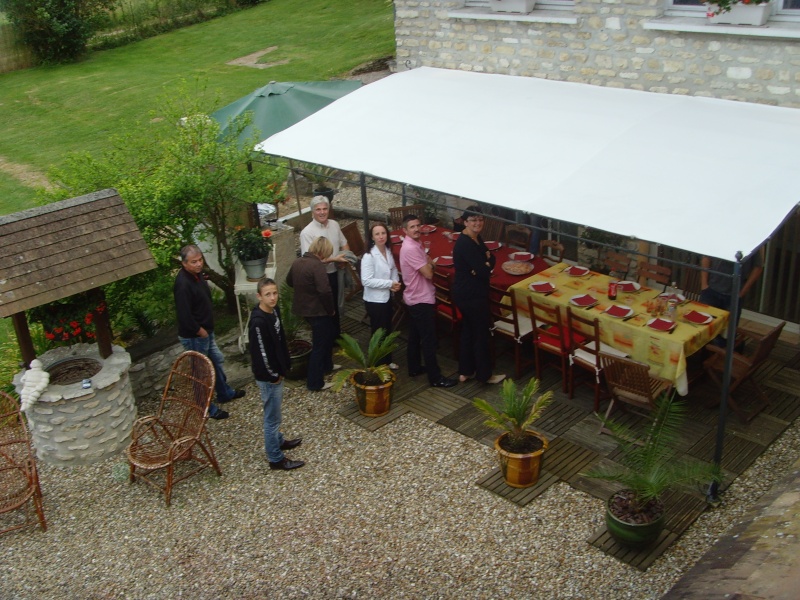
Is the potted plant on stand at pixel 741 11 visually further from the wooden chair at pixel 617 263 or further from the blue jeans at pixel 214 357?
the blue jeans at pixel 214 357

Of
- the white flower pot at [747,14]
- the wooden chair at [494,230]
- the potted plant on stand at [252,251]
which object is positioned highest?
the white flower pot at [747,14]

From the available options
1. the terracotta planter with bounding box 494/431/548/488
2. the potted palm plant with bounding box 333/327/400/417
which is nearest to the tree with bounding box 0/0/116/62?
the potted palm plant with bounding box 333/327/400/417

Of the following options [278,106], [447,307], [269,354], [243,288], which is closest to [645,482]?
[269,354]

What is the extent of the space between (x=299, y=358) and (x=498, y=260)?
2.76 m

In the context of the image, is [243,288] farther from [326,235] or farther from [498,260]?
[498,260]

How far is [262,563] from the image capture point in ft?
21.6

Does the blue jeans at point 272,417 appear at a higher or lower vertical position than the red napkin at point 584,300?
lower

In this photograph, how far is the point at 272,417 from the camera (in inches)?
294

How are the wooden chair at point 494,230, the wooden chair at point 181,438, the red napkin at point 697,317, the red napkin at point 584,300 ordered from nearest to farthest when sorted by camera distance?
the wooden chair at point 181,438 < the red napkin at point 697,317 < the red napkin at point 584,300 < the wooden chair at point 494,230

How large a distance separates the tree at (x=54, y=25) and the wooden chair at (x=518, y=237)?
20.6 meters

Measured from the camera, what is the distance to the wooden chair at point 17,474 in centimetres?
723

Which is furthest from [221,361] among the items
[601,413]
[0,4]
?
[0,4]

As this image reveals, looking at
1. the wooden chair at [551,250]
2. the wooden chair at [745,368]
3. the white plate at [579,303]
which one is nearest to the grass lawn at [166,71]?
the wooden chair at [551,250]

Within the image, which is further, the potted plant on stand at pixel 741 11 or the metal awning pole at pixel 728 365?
the potted plant on stand at pixel 741 11
